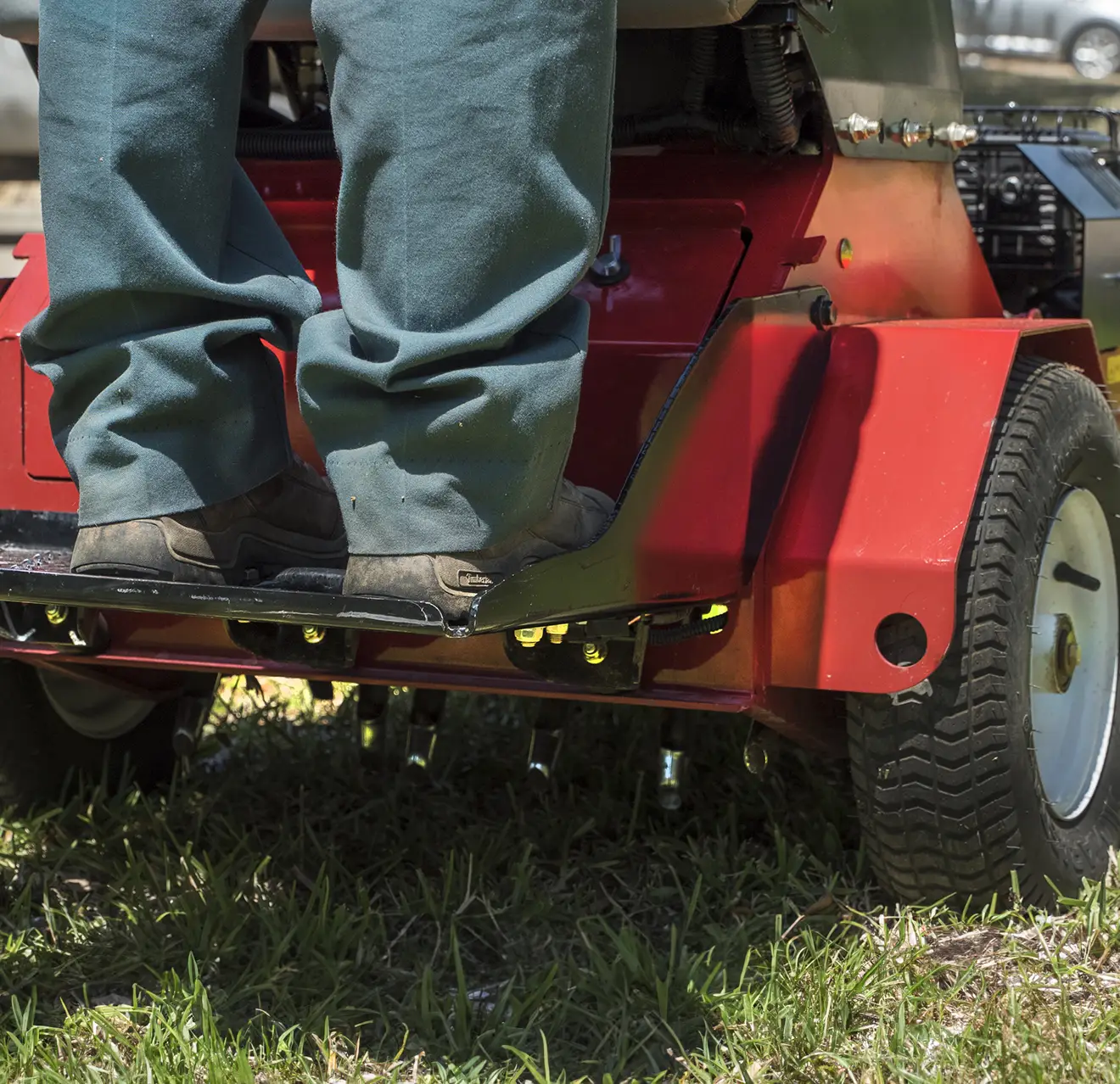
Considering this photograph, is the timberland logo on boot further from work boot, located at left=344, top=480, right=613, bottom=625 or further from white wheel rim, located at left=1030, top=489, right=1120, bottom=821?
white wheel rim, located at left=1030, top=489, right=1120, bottom=821

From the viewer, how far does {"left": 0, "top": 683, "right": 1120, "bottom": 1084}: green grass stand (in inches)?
67.2

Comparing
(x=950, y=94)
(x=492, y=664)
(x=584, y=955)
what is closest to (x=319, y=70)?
(x=950, y=94)

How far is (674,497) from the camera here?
1643mm

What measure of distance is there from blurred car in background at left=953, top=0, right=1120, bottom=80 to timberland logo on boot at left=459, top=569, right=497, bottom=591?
19.0 ft

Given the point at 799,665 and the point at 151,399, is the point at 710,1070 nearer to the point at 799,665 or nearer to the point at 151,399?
the point at 799,665

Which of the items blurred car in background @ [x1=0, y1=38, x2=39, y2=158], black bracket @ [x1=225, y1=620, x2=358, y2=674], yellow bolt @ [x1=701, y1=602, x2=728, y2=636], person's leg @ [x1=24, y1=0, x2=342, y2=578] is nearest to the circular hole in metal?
yellow bolt @ [x1=701, y1=602, x2=728, y2=636]

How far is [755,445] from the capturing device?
1.74 meters

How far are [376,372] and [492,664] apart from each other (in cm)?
50

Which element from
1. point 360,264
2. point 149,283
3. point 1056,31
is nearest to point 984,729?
point 360,264

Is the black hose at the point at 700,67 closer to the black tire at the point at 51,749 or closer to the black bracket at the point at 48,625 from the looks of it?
the black bracket at the point at 48,625

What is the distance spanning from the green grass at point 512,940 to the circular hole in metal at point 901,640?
36 centimetres

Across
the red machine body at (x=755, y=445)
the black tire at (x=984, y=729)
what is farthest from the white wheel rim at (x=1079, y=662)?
the red machine body at (x=755, y=445)

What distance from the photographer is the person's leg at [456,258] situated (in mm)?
1346

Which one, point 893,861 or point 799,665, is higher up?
point 799,665
